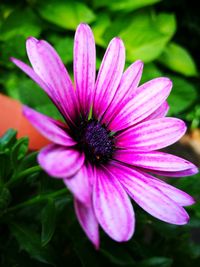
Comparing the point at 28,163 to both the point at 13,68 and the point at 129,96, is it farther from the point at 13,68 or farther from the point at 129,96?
the point at 13,68

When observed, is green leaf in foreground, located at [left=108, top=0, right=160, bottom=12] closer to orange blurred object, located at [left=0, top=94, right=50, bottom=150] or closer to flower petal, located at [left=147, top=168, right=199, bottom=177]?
orange blurred object, located at [left=0, top=94, right=50, bottom=150]

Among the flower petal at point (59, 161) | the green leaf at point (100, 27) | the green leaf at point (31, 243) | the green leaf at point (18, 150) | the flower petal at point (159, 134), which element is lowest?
the green leaf at point (31, 243)

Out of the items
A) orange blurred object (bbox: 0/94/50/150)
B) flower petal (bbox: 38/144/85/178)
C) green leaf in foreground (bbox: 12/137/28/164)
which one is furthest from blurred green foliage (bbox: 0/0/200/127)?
flower petal (bbox: 38/144/85/178)

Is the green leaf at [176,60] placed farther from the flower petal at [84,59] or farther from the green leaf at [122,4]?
the flower petal at [84,59]

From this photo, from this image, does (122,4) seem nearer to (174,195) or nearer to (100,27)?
(100,27)

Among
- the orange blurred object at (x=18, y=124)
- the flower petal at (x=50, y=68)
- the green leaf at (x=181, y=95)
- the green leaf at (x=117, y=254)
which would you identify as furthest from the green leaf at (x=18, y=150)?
the green leaf at (x=181, y=95)

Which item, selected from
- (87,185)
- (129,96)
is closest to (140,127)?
(129,96)
